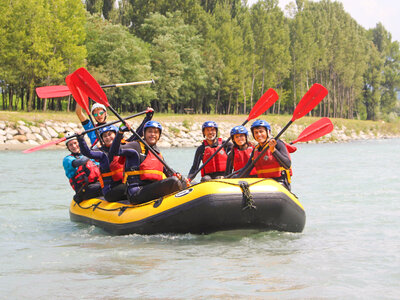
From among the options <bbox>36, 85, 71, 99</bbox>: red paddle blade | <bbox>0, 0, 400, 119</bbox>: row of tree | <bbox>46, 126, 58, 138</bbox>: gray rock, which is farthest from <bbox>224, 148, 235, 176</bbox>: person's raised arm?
<bbox>0, 0, 400, 119</bbox>: row of tree

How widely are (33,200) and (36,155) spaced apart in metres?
10.6

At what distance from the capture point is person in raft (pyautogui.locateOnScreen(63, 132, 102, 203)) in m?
6.70

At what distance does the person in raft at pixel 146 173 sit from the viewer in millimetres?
5730

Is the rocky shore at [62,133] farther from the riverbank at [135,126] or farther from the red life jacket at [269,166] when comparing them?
the red life jacket at [269,166]

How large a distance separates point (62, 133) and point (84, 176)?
16.4 m

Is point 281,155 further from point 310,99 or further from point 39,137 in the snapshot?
point 39,137

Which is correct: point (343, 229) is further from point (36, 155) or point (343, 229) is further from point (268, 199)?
point (36, 155)

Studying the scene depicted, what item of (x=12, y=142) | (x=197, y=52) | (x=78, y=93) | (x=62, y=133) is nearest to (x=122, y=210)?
(x=78, y=93)

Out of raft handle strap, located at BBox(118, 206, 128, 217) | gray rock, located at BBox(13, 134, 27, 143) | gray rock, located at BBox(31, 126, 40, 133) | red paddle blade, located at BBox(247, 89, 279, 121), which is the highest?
red paddle blade, located at BBox(247, 89, 279, 121)

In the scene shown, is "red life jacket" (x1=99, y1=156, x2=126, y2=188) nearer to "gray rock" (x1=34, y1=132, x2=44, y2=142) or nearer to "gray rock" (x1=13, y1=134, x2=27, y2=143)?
"gray rock" (x1=13, y1=134, x2=27, y2=143)

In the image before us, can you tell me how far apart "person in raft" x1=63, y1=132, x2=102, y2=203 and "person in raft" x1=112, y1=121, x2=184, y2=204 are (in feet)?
3.48

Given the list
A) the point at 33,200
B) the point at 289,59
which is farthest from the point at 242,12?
the point at 33,200

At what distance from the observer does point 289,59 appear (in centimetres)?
4191

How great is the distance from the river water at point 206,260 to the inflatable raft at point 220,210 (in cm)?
18
